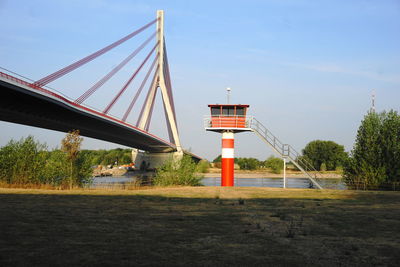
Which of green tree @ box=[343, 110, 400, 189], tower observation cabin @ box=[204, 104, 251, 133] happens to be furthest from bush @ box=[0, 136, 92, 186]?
green tree @ box=[343, 110, 400, 189]

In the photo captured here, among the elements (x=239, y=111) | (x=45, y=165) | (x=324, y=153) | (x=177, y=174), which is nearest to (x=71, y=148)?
(x=45, y=165)

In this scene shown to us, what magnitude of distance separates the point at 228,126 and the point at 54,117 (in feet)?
77.1

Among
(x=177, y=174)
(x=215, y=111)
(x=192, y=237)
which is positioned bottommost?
(x=192, y=237)

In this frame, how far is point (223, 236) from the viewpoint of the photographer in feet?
32.9

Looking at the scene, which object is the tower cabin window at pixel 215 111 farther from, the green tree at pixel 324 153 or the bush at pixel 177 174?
the green tree at pixel 324 153

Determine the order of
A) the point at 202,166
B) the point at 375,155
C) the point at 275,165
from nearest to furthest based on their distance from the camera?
the point at 375,155, the point at 202,166, the point at 275,165

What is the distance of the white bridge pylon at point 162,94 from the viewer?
217 feet

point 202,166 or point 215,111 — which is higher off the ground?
point 215,111

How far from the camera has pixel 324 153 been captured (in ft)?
392

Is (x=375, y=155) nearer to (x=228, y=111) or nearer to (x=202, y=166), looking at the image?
(x=228, y=111)

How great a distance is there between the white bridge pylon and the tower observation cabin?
30610mm

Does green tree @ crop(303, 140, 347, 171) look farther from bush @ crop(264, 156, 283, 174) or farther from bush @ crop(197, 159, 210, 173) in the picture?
bush @ crop(197, 159, 210, 173)

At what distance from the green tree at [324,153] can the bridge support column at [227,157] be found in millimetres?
86891

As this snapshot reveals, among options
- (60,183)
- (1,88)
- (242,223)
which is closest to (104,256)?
(242,223)
